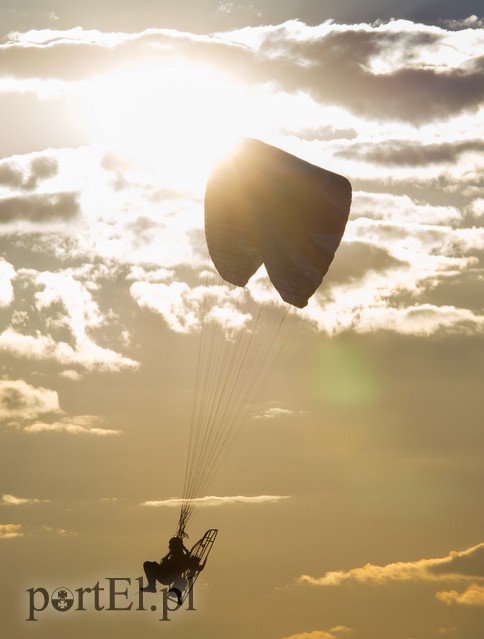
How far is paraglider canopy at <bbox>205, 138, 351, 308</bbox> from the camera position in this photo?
64.1m

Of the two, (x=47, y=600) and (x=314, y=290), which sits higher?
(x=314, y=290)

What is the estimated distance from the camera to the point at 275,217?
216ft

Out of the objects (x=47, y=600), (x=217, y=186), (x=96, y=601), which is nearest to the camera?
(x=217, y=186)

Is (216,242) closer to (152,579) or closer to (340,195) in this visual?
(340,195)

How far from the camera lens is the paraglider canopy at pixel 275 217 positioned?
64125mm

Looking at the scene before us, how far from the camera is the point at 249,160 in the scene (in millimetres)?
67062

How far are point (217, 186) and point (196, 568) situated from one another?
15.1 m

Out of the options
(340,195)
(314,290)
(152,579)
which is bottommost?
(152,579)

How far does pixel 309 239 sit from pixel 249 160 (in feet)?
14.3

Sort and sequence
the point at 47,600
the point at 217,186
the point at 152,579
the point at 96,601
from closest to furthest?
the point at 152,579 → the point at 217,186 → the point at 96,601 → the point at 47,600

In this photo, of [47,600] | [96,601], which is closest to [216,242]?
[96,601]

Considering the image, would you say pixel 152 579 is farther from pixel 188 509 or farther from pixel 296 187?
pixel 296 187

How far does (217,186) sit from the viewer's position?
67.2 m

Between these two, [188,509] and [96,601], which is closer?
[188,509]
